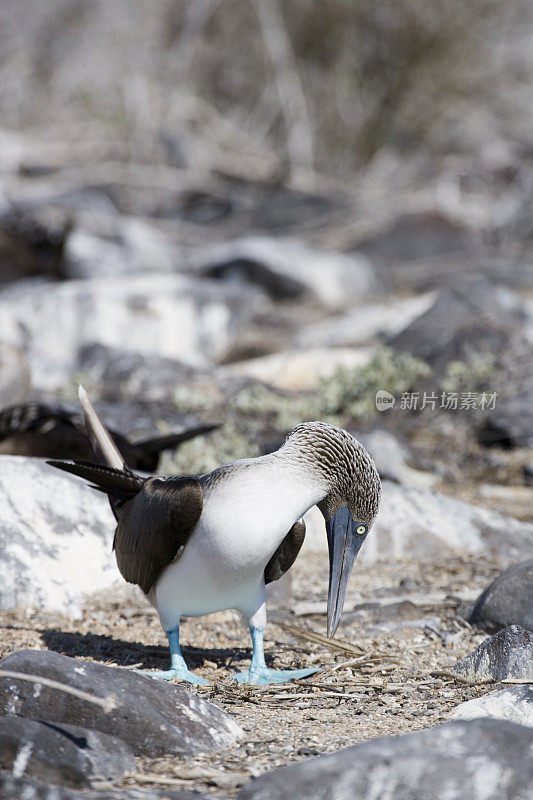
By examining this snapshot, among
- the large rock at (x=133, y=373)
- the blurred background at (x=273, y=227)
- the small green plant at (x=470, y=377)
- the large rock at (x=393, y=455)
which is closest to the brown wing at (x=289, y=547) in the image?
the blurred background at (x=273, y=227)

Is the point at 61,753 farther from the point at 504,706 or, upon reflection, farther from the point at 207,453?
the point at 207,453

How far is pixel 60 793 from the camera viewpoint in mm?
2074

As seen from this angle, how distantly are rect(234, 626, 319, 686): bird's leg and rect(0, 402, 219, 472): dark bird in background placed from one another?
2.28 meters

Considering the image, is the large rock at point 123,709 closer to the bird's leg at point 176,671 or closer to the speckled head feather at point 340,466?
the bird's leg at point 176,671

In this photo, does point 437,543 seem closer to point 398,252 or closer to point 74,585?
point 74,585

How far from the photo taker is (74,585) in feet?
14.9

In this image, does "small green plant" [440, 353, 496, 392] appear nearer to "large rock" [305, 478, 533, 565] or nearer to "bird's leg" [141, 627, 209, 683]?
"large rock" [305, 478, 533, 565]

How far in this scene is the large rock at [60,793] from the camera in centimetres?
204

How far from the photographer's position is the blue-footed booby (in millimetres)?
3199

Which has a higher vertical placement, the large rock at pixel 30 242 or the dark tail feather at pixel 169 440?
the dark tail feather at pixel 169 440

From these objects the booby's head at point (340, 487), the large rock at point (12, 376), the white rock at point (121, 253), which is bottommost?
the white rock at point (121, 253)

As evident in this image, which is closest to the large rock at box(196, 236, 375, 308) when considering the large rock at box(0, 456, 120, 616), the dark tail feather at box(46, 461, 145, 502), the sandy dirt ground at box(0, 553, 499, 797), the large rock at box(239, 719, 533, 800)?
the sandy dirt ground at box(0, 553, 499, 797)

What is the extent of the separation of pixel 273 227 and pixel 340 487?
1207cm

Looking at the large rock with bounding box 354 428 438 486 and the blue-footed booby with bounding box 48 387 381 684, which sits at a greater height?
the blue-footed booby with bounding box 48 387 381 684
